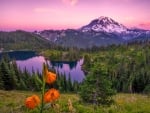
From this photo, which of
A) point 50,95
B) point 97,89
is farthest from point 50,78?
point 97,89

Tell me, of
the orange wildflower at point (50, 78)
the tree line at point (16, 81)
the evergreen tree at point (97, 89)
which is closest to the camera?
the orange wildflower at point (50, 78)

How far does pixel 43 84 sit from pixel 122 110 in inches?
439

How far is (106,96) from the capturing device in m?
21.3

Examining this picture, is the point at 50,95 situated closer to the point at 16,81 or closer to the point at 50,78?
the point at 50,78

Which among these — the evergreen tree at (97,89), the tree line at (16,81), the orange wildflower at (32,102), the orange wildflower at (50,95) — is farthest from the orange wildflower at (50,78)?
the tree line at (16,81)

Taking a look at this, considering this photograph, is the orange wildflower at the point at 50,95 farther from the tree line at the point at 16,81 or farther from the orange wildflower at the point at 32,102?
the tree line at the point at 16,81

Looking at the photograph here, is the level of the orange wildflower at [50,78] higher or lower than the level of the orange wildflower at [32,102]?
higher

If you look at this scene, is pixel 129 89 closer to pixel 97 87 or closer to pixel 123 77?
pixel 123 77

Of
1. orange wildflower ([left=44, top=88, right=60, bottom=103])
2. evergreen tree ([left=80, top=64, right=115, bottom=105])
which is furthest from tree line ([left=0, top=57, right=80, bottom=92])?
orange wildflower ([left=44, top=88, right=60, bottom=103])

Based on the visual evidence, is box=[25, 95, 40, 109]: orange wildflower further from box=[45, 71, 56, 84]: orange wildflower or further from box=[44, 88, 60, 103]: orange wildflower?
box=[45, 71, 56, 84]: orange wildflower

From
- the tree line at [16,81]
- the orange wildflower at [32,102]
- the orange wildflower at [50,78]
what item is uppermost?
the orange wildflower at [50,78]

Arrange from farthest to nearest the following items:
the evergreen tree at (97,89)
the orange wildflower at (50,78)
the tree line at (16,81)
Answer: the tree line at (16,81) → the evergreen tree at (97,89) → the orange wildflower at (50,78)

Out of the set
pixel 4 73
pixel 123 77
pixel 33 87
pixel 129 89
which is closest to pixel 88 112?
pixel 4 73

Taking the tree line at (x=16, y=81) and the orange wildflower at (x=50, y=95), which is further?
the tree line at (x=16, y=81)
